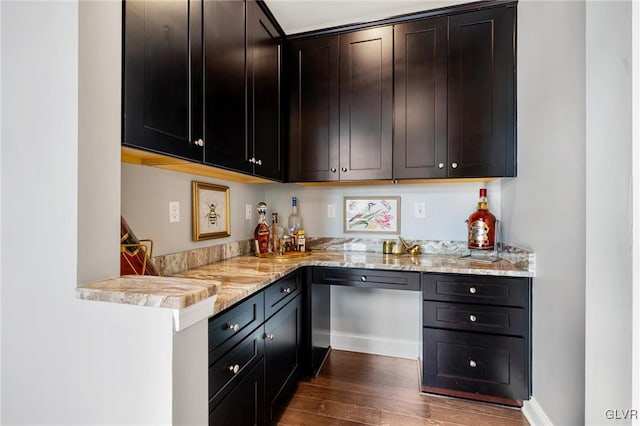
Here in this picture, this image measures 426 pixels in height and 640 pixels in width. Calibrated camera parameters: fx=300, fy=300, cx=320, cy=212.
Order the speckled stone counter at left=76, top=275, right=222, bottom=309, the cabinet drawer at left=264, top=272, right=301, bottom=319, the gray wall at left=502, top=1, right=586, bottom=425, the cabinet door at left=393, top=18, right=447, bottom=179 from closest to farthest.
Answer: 1. the speckled stone counter at left=76, top=275, right=222, bottom=309
2. the gray wall at left=502, top=1, right=586, bottom=425
3. the cabinet drawer at left=264, top=272, right=301, bottom=319
4. the cabinet door at left=393, top=18, right=447, bottom=179

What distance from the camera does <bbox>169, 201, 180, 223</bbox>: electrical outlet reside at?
→ 1575mm

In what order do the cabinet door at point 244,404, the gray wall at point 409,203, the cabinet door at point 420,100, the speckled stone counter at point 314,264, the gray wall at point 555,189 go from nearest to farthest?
the cabinet door at point 244,404 → the gray wall at point 555,189 → the speckled stone counter at point 314,264 → the cabinet door at point 420,100 → the gray wall at point 409,203

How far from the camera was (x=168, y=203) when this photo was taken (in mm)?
1562

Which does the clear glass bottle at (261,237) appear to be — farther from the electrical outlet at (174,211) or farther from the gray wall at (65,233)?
the gray wall at (65,233)

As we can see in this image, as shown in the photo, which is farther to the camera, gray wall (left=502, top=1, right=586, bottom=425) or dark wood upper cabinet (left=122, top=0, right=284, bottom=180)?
gray wall (left=502, top=1, right=586, bottom=425)

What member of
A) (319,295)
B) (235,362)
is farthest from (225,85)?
(319,295)

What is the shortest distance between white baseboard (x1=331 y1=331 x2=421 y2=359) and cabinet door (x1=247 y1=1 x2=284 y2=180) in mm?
1449

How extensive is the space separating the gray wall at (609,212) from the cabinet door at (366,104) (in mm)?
1198

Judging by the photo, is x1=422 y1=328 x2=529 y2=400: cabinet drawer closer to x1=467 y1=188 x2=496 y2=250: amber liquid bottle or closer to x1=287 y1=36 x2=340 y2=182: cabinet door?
x1=467 y1=188 x2=496 y2=250: amber liquid bottle

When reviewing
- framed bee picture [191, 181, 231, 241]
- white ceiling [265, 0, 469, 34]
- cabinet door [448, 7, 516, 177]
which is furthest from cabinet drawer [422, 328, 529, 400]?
white ceiling [265, 0, 469, 34]

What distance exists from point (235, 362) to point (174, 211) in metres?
0.85

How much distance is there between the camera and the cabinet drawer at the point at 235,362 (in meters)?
1.06

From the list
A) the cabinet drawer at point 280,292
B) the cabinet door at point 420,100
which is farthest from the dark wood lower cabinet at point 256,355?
the cabinet door at point 420,100

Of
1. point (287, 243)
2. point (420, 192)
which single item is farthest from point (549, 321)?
point (287, 243)
